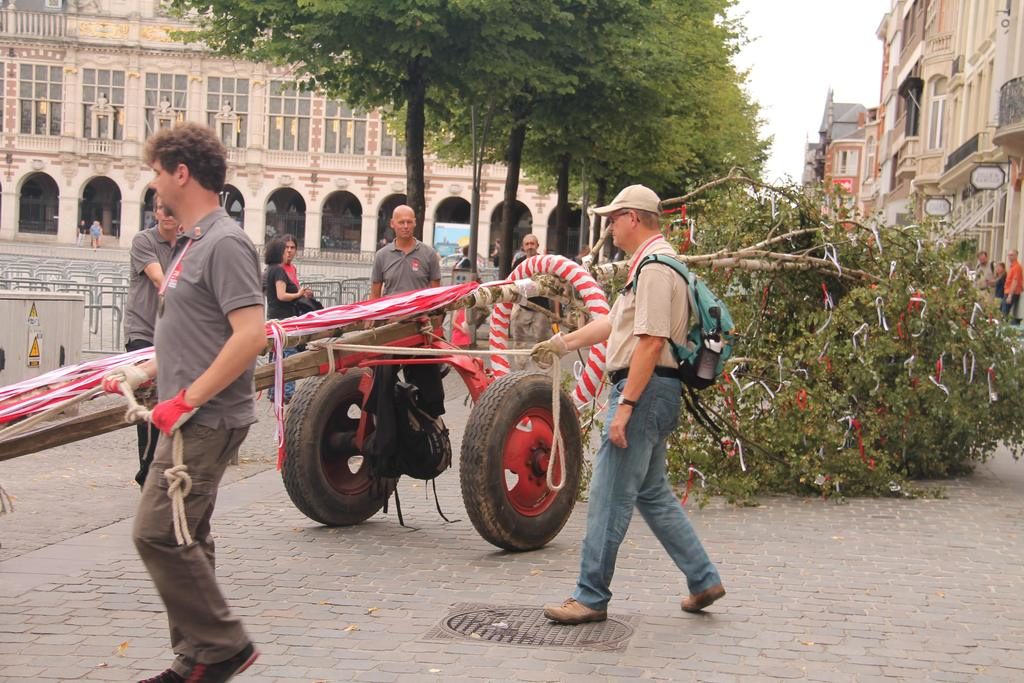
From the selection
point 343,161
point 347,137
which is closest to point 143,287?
point 343,161

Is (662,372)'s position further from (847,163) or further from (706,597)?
(847,163)

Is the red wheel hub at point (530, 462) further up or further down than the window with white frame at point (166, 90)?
further down

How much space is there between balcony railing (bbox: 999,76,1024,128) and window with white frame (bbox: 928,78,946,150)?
53.0 ft

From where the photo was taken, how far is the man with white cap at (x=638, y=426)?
18.0 feet

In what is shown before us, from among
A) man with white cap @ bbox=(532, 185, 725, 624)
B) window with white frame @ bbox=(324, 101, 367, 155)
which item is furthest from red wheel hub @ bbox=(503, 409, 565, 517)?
window with white frame @ bbox=(324, 101, 367, 155)

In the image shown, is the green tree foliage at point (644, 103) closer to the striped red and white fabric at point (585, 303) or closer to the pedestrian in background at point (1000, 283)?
the pedestrian in background at point (1000, 283)

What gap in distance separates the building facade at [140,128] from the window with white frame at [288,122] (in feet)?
0.17

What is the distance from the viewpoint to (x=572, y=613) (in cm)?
563

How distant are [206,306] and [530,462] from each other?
10.4 ft

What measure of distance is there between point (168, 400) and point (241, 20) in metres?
15.8

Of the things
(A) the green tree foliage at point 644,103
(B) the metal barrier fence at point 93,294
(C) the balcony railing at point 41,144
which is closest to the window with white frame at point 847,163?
(C) the balcony railing at point 41,144

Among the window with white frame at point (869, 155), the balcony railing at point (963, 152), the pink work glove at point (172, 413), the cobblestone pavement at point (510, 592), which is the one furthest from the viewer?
the window with white frame at point (869, 155)

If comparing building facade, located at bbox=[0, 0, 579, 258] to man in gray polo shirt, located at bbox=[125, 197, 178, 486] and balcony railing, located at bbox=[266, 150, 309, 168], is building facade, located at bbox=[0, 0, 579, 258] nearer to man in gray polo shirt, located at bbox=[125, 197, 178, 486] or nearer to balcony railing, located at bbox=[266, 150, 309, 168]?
balcony railing, located at bbox=[266, 150, 309, 168]

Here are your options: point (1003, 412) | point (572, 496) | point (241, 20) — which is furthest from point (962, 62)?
point (572, 496)
